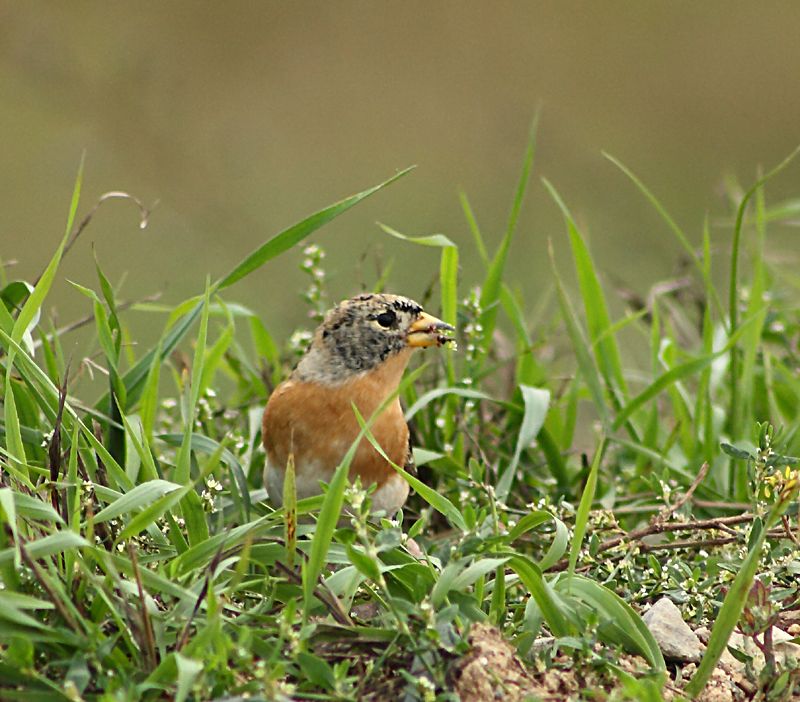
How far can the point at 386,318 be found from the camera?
361 centimetres

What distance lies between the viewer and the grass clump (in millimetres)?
2189

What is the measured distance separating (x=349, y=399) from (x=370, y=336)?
21 cm

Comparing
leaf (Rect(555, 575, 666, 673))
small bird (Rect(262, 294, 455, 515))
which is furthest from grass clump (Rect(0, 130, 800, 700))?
small bird (Rect(262, 294, 455, 515))

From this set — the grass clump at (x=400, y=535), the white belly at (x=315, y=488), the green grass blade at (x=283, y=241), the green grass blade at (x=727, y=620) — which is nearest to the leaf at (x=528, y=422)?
the grass clump at (x=400, y=535)

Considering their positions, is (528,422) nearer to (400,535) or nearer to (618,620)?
(618,620)

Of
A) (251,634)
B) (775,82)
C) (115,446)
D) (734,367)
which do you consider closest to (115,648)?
(251,634)

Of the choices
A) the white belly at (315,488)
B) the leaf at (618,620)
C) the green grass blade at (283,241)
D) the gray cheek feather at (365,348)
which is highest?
the green grass blade at (283,241)

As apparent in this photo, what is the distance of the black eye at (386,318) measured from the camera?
11.8 ft

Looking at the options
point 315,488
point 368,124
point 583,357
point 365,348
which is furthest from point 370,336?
point 368,124

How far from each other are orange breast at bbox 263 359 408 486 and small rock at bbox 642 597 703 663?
953 millimetres

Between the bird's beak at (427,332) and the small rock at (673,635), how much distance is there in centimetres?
112

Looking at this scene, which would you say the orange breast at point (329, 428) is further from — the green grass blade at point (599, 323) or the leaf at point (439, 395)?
the green grass blade at point (599, 323)

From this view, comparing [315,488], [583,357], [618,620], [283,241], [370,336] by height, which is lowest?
[315,488]

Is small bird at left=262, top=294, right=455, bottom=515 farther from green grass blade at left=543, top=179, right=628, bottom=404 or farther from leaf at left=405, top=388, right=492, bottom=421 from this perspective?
green grass blade at left=543, top=179, right=628, bottom=404
